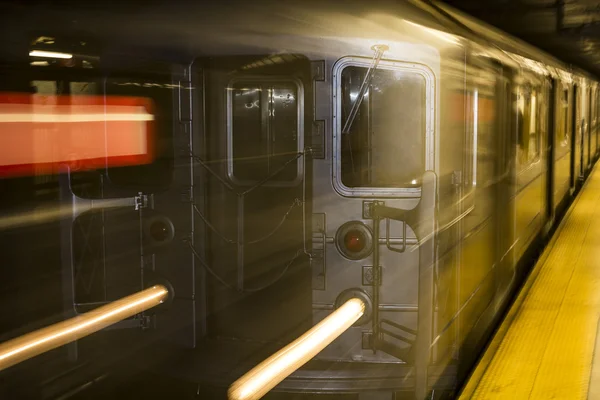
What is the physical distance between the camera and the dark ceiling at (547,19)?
677 cm

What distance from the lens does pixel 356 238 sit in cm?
405

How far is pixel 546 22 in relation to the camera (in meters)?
7.91

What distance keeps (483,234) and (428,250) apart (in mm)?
1446

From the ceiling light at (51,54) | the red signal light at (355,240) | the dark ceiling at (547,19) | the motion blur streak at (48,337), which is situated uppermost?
the dark ceiling at (547,19)

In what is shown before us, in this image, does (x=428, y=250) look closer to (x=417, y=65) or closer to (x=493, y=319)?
(x=417, y=65)

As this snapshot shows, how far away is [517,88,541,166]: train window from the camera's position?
620 centimetres

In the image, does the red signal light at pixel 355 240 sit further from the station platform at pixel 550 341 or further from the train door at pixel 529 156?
the train door at pixel 529 156

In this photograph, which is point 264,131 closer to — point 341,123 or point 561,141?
point 341,123

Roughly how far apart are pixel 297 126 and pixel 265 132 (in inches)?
9.8

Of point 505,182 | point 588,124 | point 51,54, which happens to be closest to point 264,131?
point 51,54

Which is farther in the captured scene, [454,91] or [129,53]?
[129,53]

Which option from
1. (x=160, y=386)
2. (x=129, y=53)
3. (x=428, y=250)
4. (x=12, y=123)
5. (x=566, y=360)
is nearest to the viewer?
(x=566, y=360)

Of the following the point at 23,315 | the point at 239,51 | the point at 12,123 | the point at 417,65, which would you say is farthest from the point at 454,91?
the point at 23,315

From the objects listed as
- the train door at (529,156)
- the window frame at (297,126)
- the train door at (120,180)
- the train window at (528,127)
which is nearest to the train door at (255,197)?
the window frame at (297,126)
